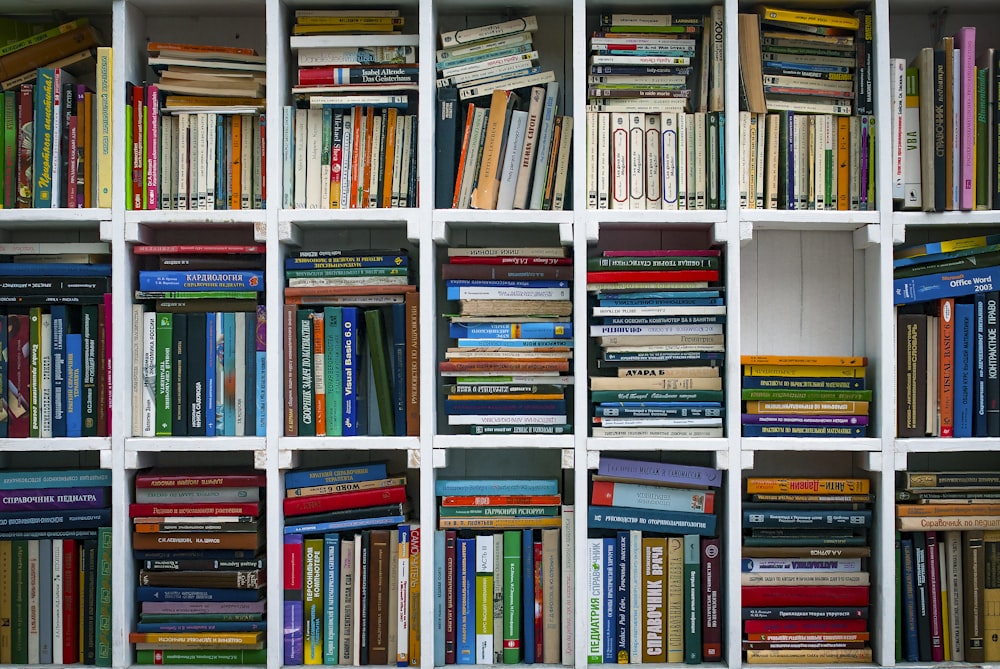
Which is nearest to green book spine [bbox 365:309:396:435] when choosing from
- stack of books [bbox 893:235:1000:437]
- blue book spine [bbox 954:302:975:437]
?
stack of books [bbox 893:235:1000:437]

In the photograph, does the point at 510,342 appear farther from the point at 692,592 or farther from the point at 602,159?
the point at 692,592

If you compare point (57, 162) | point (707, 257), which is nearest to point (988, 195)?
point (707, 257)

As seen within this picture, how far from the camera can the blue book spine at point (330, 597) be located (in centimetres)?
247

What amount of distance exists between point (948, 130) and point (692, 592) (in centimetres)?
142

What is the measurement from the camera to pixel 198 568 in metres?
2.46

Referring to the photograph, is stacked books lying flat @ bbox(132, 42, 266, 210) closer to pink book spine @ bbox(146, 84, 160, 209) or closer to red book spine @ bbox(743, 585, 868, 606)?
pink book spine @ bbox(146, 84, 160, 209)

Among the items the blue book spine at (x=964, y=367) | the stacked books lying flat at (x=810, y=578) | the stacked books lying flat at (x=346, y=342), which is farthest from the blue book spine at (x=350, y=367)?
the blue book spine at (x=964, y=367)

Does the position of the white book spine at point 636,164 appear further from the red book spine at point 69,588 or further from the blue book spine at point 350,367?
the red book spine at point 69,588

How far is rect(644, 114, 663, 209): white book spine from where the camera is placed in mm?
2469

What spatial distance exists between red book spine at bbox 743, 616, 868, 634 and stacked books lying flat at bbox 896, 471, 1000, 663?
0.41ft

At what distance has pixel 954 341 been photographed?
96.4 inches

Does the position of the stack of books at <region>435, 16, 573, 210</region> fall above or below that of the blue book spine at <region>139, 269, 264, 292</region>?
above

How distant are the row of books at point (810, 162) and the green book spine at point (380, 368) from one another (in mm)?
1058

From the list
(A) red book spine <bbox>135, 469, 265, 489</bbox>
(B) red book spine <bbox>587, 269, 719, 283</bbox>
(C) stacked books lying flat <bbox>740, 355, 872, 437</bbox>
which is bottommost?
(A) red book spine <bbox>135, 469, 265, 489</bbox>
